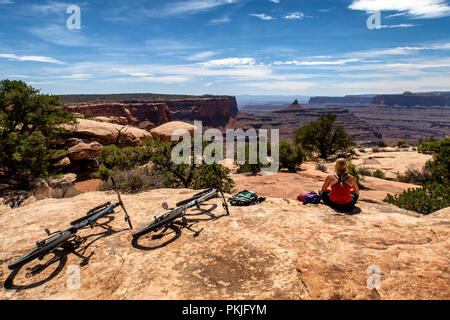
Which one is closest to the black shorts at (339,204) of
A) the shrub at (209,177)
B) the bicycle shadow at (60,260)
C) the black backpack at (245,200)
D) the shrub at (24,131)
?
the black backpack at (245,200)

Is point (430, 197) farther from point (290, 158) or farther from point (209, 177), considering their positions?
point (290, 158)

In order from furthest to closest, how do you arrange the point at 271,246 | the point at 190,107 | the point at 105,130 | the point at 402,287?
the point at 190,107
the point at 105,130
the point at 271,246
the point at 402,287

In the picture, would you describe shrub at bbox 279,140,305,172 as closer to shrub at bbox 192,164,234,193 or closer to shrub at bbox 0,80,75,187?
shrub at bbox 192,164,234,193

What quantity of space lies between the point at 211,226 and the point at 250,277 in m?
1.59

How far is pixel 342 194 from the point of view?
5188mm

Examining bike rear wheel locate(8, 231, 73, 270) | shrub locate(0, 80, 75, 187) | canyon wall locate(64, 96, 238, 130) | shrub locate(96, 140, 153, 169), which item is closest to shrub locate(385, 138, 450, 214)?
bike rear wheel locate(8, 231, 73, 270)

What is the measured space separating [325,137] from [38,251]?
1106 inches

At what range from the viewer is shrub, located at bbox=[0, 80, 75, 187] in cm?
1118

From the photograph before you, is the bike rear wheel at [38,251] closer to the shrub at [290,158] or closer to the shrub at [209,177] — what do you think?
the shrub at [209,177]

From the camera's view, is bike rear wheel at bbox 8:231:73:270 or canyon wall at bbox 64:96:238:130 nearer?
bike rear wheel at bbox 8:231:73:270

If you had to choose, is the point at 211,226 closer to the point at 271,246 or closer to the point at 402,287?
the point at 271,246

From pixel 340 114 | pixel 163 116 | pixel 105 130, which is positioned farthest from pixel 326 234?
pixel 340 114

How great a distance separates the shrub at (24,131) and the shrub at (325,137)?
77.8ft
